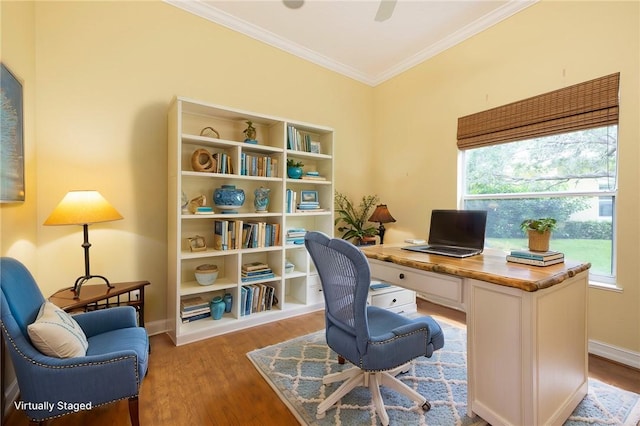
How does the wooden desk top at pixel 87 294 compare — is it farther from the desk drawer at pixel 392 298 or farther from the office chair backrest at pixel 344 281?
the desk drawer at pixel 392 298

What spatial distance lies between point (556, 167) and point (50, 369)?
147 inches

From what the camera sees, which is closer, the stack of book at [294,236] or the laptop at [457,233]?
the laptop at [457,233]

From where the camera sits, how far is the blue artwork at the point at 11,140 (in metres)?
1.54

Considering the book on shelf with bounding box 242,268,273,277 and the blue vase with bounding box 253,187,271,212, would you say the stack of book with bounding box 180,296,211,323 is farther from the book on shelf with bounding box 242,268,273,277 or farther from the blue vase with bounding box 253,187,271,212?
the blue vase with bounding box 253,187,271,212

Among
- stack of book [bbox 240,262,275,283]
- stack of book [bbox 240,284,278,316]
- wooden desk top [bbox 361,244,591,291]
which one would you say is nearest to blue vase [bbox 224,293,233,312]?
stack of book [bbox 240,284,278,316]

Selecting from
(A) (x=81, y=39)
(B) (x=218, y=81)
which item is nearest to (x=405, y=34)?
(B) (x=218, y=81)

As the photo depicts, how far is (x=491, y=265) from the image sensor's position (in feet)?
5.05

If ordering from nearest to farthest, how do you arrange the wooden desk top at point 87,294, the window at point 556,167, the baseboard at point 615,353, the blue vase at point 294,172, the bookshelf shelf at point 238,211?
the wooden desk top at point 87,294 < the baseboard at point 615,353 < the window at point 556,167 < the bookshelf shelf at point 238,211 < the blue vase at point 294,172

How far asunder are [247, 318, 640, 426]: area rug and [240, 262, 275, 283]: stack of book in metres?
0.73

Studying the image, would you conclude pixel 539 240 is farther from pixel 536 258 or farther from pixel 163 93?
pixel 163 93

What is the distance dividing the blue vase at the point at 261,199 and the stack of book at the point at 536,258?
2.16 m

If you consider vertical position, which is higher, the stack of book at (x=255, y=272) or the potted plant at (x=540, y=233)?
the potted plant at (x=540, y=233)

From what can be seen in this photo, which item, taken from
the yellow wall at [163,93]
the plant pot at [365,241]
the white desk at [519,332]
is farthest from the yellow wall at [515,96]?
the white desk at [519,332]

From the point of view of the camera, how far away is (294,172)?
3.05 meters
